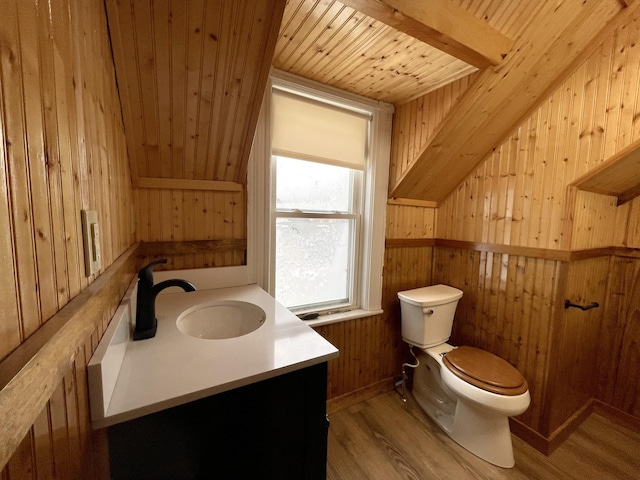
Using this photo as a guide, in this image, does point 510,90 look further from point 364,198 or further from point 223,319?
point 223,319

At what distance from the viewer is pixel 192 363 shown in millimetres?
798

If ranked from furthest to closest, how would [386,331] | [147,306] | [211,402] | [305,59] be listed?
[386,331], [305,59], [147,306], [211,402]

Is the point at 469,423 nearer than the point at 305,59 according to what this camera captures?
No

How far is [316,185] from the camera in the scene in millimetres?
1840

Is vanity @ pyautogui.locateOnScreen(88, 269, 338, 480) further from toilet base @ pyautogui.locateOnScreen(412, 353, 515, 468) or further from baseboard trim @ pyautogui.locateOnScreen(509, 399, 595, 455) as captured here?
baseboard trim @ pyautogui.locateOnScreen(509, 399, 595, 455)

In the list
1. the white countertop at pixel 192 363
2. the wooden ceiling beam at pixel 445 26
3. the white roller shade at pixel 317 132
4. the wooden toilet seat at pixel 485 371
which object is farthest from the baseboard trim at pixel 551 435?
the wooden ceiling beam at pixel 445 26

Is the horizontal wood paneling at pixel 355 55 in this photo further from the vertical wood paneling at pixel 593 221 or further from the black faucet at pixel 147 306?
the black faucet at pixel 147 306

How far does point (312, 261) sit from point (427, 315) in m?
0.86

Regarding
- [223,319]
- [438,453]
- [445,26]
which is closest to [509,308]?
[438,453]

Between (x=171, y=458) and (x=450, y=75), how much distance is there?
206 cm

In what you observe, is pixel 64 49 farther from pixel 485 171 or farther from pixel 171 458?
pixel 485 171

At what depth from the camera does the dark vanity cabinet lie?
27.0 inches

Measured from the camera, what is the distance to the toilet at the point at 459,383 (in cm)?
146

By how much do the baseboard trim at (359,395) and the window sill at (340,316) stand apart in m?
0.57
